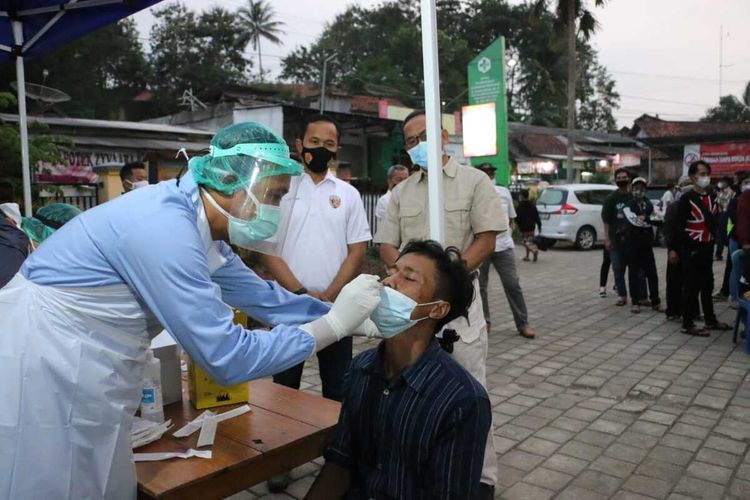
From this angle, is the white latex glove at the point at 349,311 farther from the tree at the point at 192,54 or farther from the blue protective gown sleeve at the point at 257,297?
the tree at the point at 192,54

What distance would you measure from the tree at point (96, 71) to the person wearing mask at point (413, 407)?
19411 millimetres

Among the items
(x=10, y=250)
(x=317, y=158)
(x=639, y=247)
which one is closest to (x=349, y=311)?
(x=317, y=158)

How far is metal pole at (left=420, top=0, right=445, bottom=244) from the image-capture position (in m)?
2.35

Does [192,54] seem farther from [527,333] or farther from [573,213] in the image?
[527,333]

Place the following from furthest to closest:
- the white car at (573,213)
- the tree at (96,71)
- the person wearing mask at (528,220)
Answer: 1. the tree at (96,71)
2. the white car at (573,213)
3. the person wearing mask at (528,220)

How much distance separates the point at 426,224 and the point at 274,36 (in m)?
50.9

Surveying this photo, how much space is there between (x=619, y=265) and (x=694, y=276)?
160cm

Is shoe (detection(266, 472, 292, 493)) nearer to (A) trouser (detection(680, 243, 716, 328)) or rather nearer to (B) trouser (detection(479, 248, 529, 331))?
(B) trouser (detection(479, 248, 529, 331))

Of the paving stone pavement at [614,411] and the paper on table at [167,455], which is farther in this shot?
the paving stone pavement at [614,411]

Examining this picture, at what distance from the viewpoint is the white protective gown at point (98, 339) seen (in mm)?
Answer: 1528

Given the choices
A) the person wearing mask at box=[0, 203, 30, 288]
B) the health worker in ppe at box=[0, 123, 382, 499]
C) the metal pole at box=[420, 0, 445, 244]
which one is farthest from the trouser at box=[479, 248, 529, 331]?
the health worker in ppe at box=[0, 123, 382, 499]

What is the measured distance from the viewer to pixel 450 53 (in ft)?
108

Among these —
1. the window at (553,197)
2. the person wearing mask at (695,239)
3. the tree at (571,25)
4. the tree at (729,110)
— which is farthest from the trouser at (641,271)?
the tree at (729,110)

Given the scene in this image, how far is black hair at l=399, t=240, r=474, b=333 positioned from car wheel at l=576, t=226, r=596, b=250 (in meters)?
13.6
